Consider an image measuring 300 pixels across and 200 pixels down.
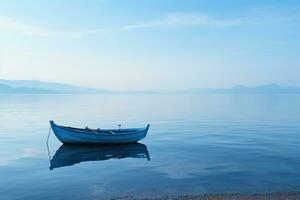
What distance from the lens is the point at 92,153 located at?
36.9 metres

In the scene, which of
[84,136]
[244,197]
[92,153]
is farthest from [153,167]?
[84,136]

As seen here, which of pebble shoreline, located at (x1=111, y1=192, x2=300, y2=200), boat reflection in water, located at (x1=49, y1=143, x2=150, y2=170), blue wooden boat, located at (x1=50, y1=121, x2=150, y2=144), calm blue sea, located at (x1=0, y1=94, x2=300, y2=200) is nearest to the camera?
pebble shoreline, located at (x1=111, y1=192, x2=300, y2=200)

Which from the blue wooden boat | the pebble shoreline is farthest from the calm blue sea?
the pebble shoreline

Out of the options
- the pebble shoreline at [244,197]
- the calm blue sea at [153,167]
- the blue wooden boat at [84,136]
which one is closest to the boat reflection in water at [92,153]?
the calm blue sea at [153,167]

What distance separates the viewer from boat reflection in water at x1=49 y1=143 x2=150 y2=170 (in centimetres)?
3333

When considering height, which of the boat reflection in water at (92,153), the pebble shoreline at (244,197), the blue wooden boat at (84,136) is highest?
the blue wooden boat at (84,136)

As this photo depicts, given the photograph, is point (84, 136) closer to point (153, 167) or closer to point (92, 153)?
point (92, 153)

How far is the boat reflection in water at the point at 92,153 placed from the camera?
109ft

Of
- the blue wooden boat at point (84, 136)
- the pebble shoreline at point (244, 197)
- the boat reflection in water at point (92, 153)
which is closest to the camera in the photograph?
the pebble shoreline at point (244, 197)

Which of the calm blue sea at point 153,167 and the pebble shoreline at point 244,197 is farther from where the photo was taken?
the calm blue sea at point 153,167

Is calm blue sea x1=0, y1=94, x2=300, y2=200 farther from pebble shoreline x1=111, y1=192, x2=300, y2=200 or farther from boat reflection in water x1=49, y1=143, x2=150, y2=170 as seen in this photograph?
pebble shoreline x1=111, y1=192, x2=300, y2=200

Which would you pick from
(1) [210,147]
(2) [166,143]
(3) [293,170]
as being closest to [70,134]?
(2) [166,143]

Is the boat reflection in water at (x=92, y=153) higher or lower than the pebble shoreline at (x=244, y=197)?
lower

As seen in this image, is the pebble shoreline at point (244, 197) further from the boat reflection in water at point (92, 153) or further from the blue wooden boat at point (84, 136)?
the blue wooden boat at point (84, 136)
